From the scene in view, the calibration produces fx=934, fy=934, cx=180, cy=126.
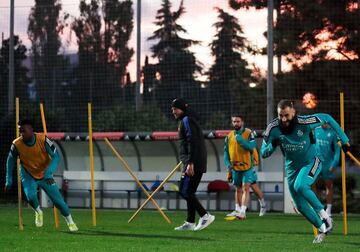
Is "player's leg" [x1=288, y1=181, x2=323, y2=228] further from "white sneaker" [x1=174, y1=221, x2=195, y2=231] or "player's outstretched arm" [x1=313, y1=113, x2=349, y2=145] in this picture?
"white sneaker" [x1=174, y1=221, x2=195, y2=231]

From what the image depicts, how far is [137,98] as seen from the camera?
24.3 metres

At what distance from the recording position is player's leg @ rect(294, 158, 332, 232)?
11.6 metres

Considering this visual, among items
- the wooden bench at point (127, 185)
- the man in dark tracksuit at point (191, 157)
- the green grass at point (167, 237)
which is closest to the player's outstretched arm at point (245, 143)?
the green grass at point (167, 237)

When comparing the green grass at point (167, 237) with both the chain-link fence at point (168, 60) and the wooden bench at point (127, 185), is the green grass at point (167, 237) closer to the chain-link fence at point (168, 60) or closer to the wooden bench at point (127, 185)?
the wooden bench at point (127, 185)

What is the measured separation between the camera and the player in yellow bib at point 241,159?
18375mm

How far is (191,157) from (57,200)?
6.95 feet

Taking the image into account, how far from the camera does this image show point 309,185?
1165 cm

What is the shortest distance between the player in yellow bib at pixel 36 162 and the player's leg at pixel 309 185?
3.76 m

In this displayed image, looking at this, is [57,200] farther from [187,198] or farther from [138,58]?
[138,58]

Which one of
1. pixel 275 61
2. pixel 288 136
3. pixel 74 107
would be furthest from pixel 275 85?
pixel 288 136

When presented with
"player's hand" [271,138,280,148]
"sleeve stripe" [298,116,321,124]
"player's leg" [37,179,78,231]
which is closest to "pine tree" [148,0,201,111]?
"player's leg" [37,179,78,231]

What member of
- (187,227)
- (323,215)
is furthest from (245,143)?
(323,215)

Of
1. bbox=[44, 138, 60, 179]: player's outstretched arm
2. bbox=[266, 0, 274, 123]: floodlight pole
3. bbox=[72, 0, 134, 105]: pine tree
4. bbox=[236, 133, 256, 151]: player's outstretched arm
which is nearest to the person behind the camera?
bbox=[44, 138, 60, 179]: player's outstretched arm

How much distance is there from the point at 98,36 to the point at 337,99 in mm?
7336
